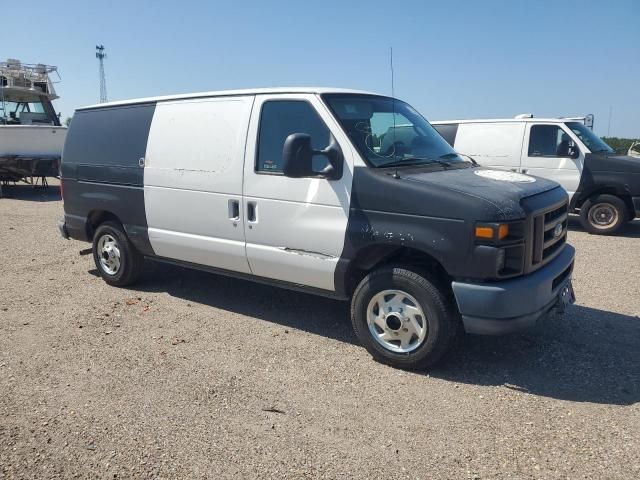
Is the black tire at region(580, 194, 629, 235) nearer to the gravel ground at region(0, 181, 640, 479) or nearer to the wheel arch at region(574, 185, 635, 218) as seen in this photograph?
the wheel arch at region(574, 185, 635, 218)

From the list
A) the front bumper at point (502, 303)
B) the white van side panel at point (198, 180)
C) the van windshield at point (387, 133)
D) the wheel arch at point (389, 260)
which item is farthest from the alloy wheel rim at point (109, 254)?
the front bumper at point (502, 303)

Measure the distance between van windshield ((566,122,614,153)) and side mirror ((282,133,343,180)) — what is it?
7342 mm

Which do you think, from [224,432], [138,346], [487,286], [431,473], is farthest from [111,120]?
[431,473]

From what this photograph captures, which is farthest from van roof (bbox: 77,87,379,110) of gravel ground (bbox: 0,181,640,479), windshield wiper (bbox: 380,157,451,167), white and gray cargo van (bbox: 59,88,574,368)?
gravel ground (bbox: 0,181,640,479)

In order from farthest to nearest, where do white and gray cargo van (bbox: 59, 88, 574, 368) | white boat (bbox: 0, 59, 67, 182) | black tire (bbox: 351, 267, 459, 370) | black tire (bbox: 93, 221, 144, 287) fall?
white boat (bbox: 0, 59, 67, 182), black tire (bbox: 93, 221, 144, 287), black tire (bbox: 351, 267, 459, 370), white and gray cargo van (bbox: 59, 88, 574, 368)

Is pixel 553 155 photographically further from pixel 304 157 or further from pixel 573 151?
pixel 304 157

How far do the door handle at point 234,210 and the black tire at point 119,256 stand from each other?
1.78m

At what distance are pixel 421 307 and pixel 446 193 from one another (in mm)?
869

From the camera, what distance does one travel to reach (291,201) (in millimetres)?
4445

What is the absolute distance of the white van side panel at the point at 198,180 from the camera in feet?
15.9

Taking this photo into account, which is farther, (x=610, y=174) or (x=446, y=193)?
(x=610, y=174)

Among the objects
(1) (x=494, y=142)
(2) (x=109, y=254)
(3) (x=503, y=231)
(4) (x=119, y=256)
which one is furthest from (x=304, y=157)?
(1) (x=494, y=142)

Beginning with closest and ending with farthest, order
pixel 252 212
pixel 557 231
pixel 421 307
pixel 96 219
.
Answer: pixel 421 307
pixel 557 231
pixel 252 212
pixel 96 219

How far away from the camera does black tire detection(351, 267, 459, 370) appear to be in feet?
12.6
